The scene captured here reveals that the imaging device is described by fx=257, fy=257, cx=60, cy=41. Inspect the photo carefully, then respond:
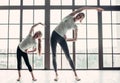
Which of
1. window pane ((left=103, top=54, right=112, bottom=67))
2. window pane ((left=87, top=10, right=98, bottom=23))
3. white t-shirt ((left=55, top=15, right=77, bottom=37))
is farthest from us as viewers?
window pane ((left=87, top=10, right=98, bottom=23))

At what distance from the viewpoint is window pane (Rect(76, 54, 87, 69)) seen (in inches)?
287

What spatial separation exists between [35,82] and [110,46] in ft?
12.7

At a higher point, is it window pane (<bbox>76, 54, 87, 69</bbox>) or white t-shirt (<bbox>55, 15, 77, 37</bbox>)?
white t-shirt (<bbox>55, 15, 77, 37</bbox>)

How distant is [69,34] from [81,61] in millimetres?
864

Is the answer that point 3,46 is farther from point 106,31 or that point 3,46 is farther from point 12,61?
point 106,31

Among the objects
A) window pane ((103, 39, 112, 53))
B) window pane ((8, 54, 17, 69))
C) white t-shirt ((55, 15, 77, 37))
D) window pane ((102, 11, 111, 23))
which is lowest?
window pane ((8, 54, 17, 69))

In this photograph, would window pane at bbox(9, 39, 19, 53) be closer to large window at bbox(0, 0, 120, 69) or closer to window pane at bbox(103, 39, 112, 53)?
large window at bbox(0, 0, 120, 69)

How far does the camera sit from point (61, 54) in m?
7.35

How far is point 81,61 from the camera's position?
7.32 metres

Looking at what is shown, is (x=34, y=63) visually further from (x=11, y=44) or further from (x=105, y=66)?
(x=105, y=66)

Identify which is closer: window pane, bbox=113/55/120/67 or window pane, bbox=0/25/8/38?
window pane, bbox=113/55/120/67

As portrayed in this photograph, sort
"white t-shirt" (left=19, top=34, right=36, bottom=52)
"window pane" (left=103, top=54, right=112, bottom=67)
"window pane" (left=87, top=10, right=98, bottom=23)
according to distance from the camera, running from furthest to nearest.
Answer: "window pane" (left=87, top=10, right=98, bottom=23) → "window pane" (left=103, top=54, right=112, bottom=67) → "white t-shirt" (left=19, top=34, right=36, bottom=52)

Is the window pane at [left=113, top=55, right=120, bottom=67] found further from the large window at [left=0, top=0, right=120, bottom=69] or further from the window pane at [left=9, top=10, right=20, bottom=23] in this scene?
the window pane at [left=9, top=10, right=20, bottom=23]

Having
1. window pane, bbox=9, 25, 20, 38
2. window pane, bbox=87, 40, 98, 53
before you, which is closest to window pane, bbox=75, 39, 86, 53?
window pane, bbox=87, 40, 98, 53
